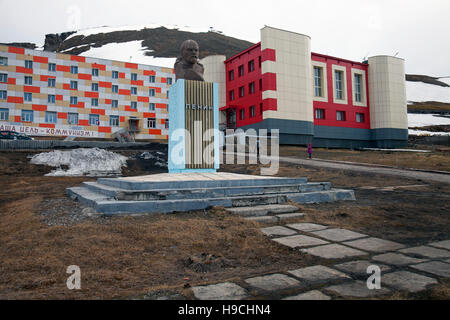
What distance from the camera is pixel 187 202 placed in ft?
18.7

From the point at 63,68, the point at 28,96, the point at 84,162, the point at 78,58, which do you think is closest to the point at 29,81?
the point at 28,96

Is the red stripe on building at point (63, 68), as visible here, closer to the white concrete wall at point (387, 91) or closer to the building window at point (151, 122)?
the building window at point (151, 122)

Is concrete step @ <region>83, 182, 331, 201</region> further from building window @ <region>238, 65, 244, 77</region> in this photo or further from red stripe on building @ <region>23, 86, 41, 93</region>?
red stripe on building @ <region>23, 86, 41, 93</region>

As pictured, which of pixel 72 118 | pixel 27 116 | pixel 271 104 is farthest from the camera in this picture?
pixel 72 118

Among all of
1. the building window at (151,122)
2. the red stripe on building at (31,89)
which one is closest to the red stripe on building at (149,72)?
the building window at (151,122)

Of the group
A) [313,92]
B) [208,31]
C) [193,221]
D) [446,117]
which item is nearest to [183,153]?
[193,221]

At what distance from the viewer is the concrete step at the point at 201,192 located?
18.9 feet

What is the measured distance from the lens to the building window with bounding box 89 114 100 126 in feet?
119

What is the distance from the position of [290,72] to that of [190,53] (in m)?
20.8

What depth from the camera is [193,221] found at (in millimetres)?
4918

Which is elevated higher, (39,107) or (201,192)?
(39,107)

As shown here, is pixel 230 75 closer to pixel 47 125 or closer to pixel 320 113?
pixel 320 113

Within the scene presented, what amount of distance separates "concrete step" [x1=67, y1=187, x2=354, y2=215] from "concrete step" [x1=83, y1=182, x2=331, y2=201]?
0.82 ft
